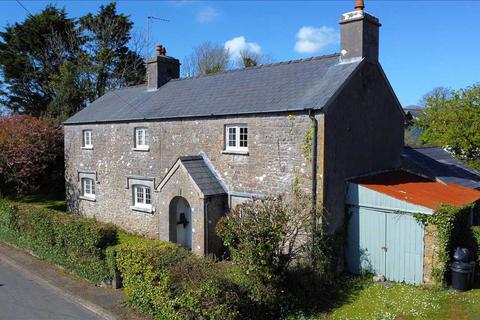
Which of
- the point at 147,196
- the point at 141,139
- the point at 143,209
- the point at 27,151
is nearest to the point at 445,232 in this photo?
the point at 143,209

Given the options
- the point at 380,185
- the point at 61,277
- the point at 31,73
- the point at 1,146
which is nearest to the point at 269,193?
the point at 380,185

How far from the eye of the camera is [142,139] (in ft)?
68.8

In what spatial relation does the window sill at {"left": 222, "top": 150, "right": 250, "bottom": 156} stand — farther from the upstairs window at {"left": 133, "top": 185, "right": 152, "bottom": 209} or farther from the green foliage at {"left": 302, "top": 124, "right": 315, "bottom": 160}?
the upstairs window at {"left": 133, "top": 185, "right": 152, "bottom": 209}

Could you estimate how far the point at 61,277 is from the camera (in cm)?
1456

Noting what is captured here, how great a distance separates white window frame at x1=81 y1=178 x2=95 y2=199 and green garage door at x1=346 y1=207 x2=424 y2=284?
16.2m

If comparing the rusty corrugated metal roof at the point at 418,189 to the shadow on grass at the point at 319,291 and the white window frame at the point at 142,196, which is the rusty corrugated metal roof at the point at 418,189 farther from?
the white window frame at the point at 142,196

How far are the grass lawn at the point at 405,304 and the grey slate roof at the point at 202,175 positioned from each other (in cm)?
641

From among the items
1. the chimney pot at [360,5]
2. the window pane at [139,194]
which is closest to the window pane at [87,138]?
the window pane at [139,194]

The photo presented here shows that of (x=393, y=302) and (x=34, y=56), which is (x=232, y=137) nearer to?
(x=393, y=302)

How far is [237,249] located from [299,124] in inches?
207

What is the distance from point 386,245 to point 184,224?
8826 mm

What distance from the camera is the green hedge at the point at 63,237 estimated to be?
13.6 m

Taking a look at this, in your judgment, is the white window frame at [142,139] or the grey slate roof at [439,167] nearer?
the grey slate roof at [439,167]

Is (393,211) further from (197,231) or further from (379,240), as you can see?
(197,231)
